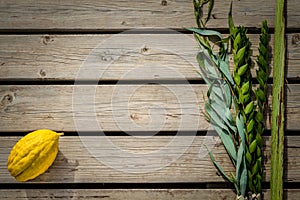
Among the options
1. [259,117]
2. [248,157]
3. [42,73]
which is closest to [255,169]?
[248,157]

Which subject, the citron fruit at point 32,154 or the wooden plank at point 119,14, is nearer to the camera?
the citron fruit at point 32,154

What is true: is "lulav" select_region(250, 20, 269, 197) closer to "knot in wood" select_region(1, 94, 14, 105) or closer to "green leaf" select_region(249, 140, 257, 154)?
"green leaf" select_region(249, 140, 257, 154)

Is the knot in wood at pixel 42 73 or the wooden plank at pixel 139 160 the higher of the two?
the knot in wood at pixel 42 73

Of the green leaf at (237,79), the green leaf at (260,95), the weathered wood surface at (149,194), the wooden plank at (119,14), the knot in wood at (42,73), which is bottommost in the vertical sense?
the weathered wood surface at (149,194)

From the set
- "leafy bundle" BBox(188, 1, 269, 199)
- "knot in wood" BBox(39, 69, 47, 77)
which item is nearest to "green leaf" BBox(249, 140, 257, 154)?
"leafy bundle" BBox(188, 1, 269, 199)

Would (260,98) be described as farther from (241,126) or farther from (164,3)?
(164,3)

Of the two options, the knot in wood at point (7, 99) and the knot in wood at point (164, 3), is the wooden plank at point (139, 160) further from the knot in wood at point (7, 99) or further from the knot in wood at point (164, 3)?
the knot in wood at point (164, 3)

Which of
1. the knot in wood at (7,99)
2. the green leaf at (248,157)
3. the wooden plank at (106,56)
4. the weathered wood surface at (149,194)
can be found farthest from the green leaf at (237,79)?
the knot in wood at (7,99)
